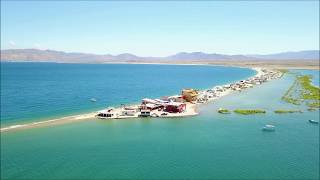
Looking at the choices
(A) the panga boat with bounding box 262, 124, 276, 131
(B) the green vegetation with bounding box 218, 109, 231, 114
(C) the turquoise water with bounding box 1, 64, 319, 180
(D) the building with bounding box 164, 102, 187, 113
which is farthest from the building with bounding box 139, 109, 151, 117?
(A) the panga boat with bounding box 262, 124, 276, 131

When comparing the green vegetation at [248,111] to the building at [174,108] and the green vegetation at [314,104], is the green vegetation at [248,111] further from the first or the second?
the green vegetation at [314,104]

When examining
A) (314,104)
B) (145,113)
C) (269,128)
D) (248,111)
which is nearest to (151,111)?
(145,113)

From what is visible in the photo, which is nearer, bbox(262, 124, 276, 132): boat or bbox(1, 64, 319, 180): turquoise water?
bbox(1, 64, 319, 180): turquoise water

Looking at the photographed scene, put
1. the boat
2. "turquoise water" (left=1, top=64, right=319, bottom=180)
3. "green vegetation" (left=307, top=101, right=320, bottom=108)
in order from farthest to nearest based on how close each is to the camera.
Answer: "green vegetation" (left=307, top=101, right=320, bottom=108) < the boat < "turquoise water" (left=1, top=64, right=319, bottom=180)

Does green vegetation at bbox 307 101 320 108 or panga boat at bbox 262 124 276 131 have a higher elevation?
panga boat at bbox 262 124 276 131

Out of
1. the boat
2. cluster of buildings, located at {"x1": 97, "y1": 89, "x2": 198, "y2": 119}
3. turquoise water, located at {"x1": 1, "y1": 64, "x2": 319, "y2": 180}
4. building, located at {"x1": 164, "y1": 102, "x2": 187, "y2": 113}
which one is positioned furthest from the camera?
building, located at {"x1": 164, "y1": 102, "x2": 187, "y2": 113}

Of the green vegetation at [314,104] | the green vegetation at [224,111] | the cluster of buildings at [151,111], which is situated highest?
the cluster of buildings at [151,111]

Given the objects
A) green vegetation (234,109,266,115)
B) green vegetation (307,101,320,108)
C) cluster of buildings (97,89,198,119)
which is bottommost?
green vegetation (307,101,320,108)

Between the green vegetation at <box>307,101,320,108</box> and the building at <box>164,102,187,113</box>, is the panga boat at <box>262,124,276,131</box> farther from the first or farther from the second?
the green vegetation at <box>307,101,320,108</box>

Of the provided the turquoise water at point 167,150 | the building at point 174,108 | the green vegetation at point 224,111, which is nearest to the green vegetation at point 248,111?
the green vegetation at point 224,111

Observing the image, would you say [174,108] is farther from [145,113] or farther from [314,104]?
[314,104]

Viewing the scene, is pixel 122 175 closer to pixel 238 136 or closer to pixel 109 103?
pixel 238 136
